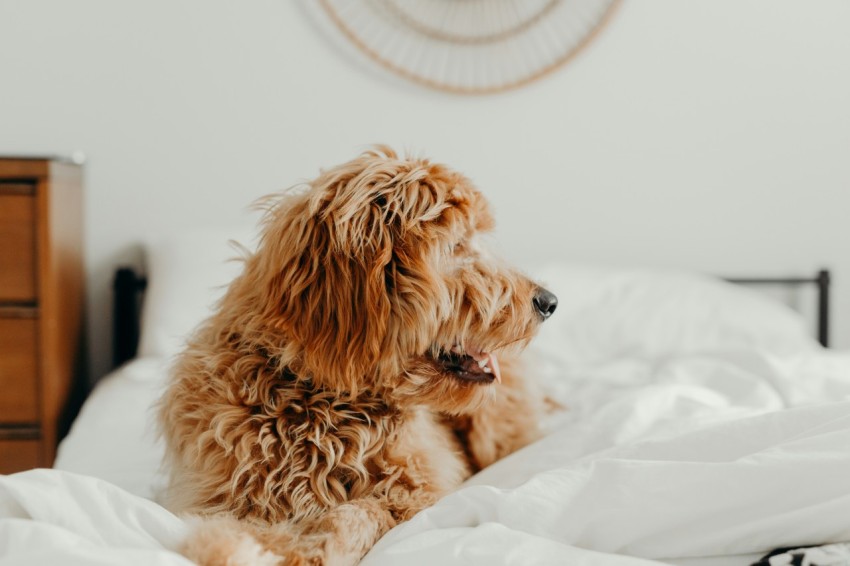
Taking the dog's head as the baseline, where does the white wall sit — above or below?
above

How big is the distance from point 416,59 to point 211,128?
2.59 ft

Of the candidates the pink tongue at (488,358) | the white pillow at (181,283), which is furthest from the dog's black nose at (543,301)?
the white pillow at (181,283)

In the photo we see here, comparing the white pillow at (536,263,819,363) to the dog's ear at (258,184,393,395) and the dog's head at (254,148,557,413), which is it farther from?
the dog's ear at (258,184,393,395)

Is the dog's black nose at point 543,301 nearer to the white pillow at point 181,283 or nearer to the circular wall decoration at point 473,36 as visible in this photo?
the white pillow at point 181,283

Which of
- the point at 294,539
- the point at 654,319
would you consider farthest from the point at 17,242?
the point at 654,319

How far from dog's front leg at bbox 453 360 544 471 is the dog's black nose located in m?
0.28

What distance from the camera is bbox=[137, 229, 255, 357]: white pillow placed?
248cm

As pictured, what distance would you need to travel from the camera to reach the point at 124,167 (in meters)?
2.87

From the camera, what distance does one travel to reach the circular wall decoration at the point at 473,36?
2.91 m

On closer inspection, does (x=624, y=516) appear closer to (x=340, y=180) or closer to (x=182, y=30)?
(x=340, y=180)

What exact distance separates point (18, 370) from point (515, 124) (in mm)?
1868

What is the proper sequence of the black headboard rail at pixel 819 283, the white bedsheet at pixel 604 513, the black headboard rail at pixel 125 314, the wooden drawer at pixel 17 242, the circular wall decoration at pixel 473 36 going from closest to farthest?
the white bedsheet at pixel 604 513, the wooden drawer at pixel 17 242, the black headboard rail at pixel 125 314, the circular wall decoration at pixel 473 36, the black headboard rail at pixel 819 283

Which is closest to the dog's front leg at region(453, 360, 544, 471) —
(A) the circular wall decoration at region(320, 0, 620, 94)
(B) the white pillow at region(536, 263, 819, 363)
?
Answer: (B) the white pillow at region(536, 263, 819, 363)

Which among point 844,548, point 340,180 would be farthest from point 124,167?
point 844,548
